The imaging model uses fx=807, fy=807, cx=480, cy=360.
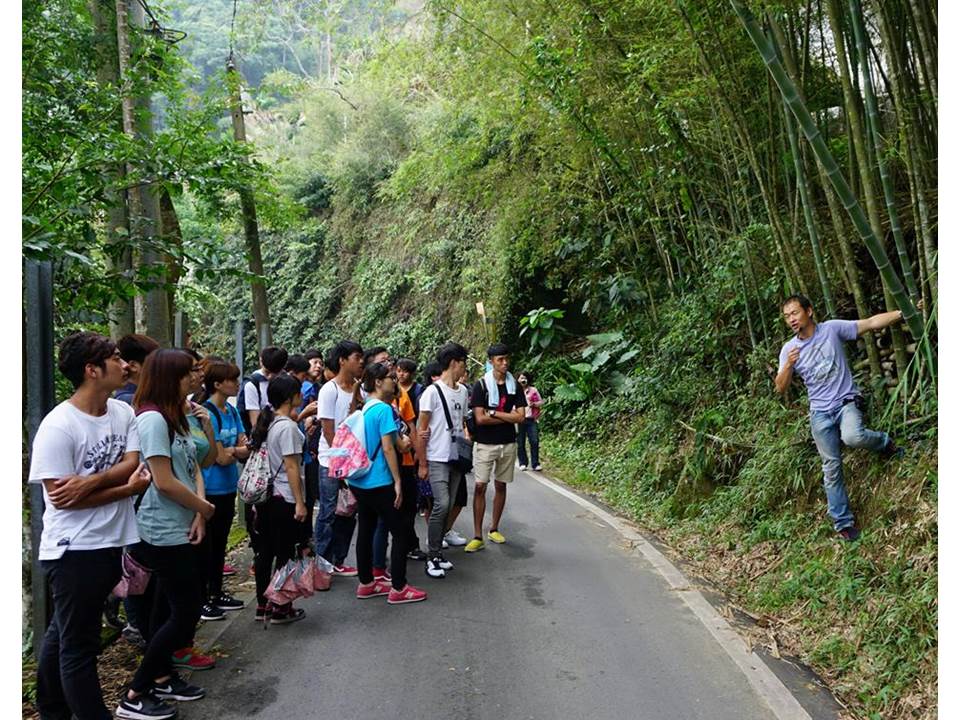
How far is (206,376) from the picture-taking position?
5605 mm

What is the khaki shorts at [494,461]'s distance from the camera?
24.6 feet

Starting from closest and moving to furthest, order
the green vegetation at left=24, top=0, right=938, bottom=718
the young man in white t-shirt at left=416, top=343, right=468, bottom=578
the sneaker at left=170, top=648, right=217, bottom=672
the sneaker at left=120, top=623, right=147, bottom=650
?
the sneaker at left=170, top=648, right=217, bottom=672
the sneaker at left=120, top=623, right=147, bottom=650
the green vegetation at left=24, top=0, right=938, bottom=718
the young man in white t-shirt at left=416, top=343, right=468, bottom=578

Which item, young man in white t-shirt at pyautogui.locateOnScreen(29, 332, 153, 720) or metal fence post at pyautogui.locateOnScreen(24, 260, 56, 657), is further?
metal fence post at pyautogui.locateOnScreen(24, 260, 56, 657)

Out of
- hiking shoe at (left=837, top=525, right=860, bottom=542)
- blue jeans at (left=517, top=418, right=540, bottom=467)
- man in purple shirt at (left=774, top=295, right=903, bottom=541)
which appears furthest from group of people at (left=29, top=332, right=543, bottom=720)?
blue jeans at (left=517, top=418, right=540, bottom=467)

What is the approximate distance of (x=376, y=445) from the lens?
5.99 m

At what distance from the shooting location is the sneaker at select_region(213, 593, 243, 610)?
5.85 m

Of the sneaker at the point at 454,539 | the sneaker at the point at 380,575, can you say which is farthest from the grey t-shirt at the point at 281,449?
the sneaker at the point at 454,539

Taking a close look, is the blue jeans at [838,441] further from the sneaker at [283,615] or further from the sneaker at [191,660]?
the sneaker at [191,660]

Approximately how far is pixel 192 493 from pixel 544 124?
8719 mm

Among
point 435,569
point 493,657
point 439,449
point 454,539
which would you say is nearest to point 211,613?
point 435,569

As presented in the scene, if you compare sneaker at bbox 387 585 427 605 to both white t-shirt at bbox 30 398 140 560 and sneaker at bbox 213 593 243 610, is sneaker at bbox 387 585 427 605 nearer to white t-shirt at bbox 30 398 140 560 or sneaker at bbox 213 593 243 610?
sneaker at bbox 213 593 243 610

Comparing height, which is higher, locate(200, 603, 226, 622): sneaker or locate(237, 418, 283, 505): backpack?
locate(237, 418, 283, 505): backpack

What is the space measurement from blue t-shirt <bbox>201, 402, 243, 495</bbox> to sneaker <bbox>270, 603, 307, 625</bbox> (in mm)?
869

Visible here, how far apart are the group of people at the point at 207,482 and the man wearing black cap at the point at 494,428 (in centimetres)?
1
